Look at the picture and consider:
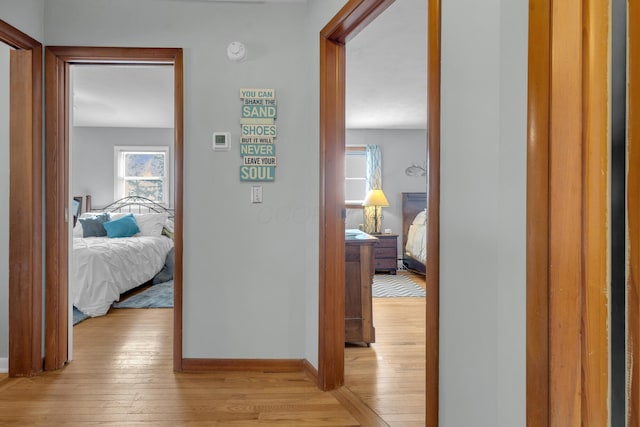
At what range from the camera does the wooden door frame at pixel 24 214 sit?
98.7 inches

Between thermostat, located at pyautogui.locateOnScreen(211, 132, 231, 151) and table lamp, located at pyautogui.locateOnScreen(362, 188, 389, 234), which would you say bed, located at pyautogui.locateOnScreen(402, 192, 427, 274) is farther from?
thermostat, located at pyautogui.locateOnScreen(211, 132, 231, 151)

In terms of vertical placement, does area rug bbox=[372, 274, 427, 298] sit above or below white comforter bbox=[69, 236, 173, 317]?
below

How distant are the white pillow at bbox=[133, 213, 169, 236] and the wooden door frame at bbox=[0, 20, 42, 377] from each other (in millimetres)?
3266

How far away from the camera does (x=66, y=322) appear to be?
2.72 meters

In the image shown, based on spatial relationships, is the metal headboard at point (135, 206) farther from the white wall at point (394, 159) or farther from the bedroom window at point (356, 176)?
the white wall at point (394, 159)

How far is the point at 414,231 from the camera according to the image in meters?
6.31

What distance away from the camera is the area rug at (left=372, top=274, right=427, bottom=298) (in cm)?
482

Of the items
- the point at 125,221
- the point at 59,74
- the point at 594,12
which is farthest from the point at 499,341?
the point at 125,221

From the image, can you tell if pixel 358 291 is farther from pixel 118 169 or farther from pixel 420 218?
pixel 118 169

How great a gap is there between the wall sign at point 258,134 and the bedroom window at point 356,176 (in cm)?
449

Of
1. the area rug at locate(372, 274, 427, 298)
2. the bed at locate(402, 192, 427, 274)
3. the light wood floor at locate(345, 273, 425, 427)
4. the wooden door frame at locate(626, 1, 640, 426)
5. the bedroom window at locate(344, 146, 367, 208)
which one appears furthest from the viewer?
the bedroom window at locate(344, 146, 367, 208)

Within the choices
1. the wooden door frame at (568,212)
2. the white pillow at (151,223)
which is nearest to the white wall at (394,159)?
the white pillow at (151,223)

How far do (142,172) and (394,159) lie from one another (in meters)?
4.24

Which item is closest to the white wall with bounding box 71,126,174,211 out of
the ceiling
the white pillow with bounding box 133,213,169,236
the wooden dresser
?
the ceiling
